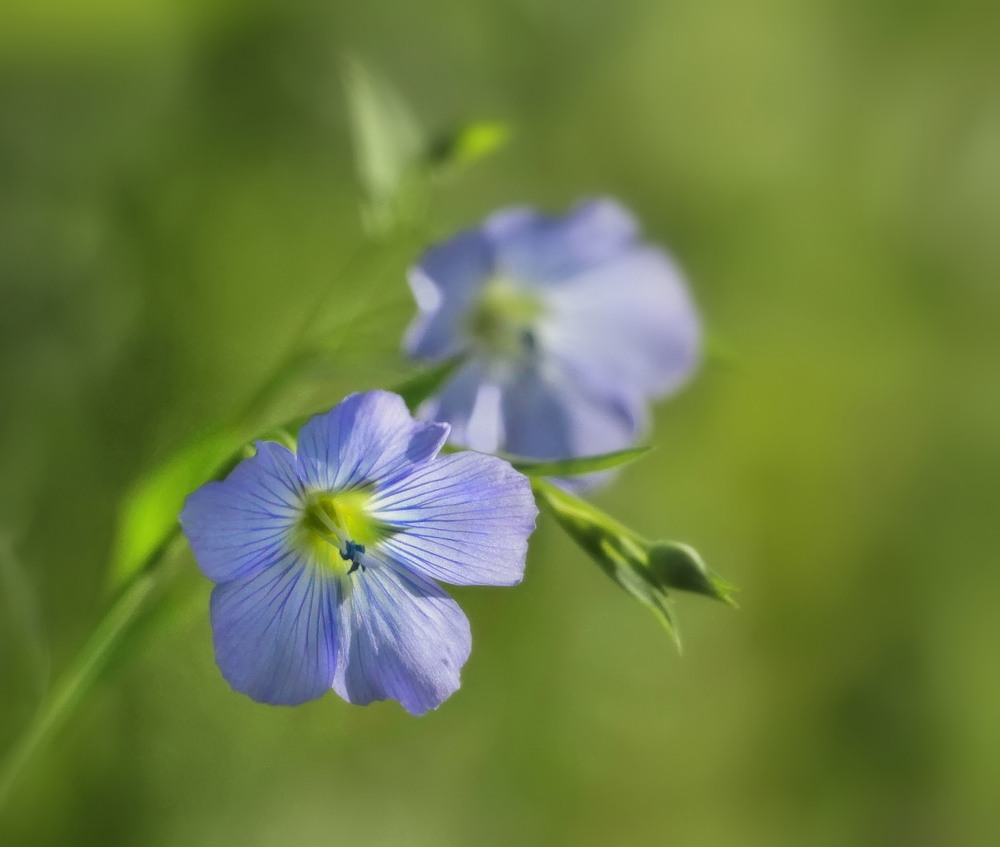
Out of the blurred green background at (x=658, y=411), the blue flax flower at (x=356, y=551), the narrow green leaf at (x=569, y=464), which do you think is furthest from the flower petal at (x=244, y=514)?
the blurred green background at (x=658, y=411)

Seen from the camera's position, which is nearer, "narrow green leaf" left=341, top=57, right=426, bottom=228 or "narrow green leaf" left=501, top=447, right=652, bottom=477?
"narrow green leaf" left=501, top=447, right=652, bottom=477

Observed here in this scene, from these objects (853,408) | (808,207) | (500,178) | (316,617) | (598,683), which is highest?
(316,617)

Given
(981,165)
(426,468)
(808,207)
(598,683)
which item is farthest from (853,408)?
(426,468)

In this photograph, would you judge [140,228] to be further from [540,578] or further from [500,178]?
[540,578]

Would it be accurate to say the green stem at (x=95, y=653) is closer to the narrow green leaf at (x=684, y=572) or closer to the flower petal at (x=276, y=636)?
the flower petal at (x=276, y=636)

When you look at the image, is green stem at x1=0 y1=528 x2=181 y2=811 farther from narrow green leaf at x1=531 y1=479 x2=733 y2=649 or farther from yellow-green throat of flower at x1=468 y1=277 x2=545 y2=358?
yellow-green throat of flower at x1=468 y1=277 x2=545 y2=358

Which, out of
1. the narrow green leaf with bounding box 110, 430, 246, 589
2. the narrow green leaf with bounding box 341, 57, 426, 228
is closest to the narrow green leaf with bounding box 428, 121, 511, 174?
the narrow green leaf with bounding box 341, 57, 426, 228

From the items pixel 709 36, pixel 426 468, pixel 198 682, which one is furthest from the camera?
pixel 709 36
